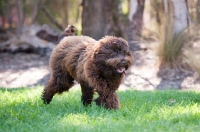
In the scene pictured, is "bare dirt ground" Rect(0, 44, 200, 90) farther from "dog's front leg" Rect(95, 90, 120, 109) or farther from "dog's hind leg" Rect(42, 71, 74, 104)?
"dog's front leg" Rect(95, 90, 120, 109)

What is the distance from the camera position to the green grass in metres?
6.44

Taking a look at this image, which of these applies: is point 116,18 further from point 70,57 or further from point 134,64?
point 70,57

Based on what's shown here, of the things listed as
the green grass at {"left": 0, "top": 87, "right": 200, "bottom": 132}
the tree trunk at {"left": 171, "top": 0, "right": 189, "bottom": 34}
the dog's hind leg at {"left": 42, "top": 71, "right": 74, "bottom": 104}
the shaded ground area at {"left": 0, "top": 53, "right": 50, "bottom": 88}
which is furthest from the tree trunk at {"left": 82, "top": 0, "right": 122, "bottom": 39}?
the dog's hind leg at {"left": 42, "top": 71, "right": 74, "bottom": 104}

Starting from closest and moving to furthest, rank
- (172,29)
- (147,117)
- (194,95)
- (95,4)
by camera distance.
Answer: (147,117) → (194,95) → (172,29) → (95,4)

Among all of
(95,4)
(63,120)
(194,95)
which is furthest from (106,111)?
(95,4)

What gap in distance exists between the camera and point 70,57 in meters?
8.22

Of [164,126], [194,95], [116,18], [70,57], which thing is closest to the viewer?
[164,126]

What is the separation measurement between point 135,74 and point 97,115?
23.1 ft

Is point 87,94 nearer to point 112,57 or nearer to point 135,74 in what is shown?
point 112,57

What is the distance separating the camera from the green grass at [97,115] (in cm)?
644

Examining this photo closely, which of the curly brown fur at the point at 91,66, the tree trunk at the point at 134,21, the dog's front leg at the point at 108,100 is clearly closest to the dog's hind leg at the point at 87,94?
the curly brown fur at the point at 91,66

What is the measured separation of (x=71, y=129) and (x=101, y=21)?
11672 mm

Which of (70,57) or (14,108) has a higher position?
(70,57)

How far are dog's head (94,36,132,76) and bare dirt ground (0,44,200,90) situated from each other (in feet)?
18.9
